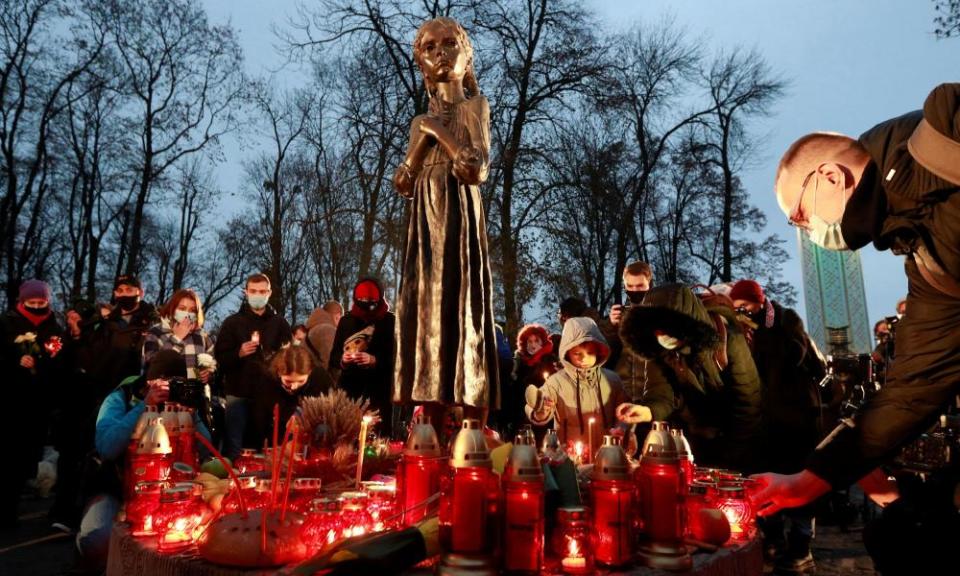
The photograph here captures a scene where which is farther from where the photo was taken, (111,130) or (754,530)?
(111,130)

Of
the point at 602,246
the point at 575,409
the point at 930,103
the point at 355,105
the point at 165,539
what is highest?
the point at 355,105

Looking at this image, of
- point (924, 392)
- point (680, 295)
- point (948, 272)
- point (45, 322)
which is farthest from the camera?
point (45, 322)

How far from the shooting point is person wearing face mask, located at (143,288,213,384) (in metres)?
6.34

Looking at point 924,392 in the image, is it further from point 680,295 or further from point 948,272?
point 680,295

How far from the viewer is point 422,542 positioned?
7.03 feet

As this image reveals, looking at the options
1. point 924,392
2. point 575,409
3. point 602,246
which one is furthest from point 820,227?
point 602,246

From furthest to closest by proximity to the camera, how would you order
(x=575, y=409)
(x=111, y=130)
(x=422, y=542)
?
(x=111, y=130) → (x=575, y=409) → (x=422, y=542)

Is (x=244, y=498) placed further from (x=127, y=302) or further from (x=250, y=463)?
(x=127, y=302)

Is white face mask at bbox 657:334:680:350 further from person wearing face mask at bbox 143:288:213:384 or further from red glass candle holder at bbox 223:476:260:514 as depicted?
person wearing face mask at bbox 143:288:213:384

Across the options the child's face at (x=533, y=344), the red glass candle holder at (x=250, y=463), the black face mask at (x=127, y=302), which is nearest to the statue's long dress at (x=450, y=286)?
the red glass candle holder at (x=250, y=463)

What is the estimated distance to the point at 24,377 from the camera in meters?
7.19

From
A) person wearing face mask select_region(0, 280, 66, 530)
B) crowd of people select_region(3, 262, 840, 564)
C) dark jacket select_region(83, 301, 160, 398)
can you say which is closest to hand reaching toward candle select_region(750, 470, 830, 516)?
crowd of people select_region(3, 262, 840, 564)

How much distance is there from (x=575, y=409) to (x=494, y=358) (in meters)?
1.76

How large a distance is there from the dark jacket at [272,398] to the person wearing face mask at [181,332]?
502mm
